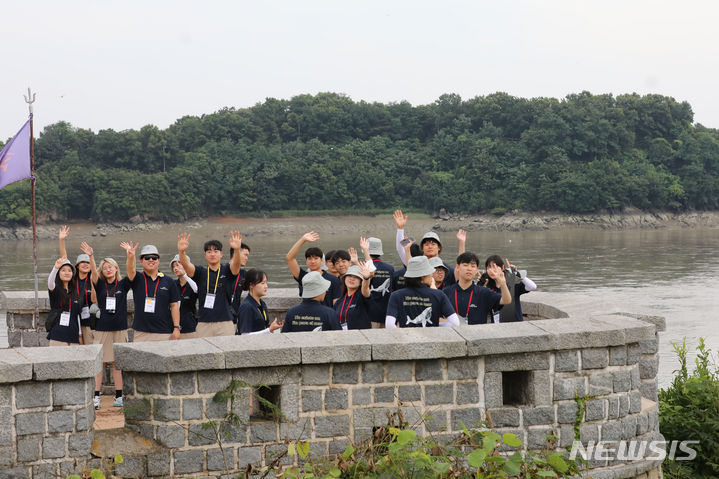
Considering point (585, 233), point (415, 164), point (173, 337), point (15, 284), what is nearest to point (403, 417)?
point (173, 337)

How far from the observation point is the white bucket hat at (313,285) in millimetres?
6730

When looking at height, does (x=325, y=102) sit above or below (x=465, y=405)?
above

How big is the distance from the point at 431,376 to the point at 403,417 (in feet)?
1.25

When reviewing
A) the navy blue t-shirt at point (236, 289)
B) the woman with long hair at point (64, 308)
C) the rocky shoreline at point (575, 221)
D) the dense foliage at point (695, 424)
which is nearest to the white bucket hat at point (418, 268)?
the navy blue t-shirt at point (236, 289)

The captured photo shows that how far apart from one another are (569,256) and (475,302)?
42830mm

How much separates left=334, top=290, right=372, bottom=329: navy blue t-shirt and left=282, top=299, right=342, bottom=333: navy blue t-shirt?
0.70 meters

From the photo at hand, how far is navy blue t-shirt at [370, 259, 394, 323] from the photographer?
Result: 307 inches

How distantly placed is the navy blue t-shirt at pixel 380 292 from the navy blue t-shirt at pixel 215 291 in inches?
62.0

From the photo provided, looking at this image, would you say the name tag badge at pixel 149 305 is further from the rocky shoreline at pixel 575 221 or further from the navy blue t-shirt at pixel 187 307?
the rocky shoreline at pixel 575 221

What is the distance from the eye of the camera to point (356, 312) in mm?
7574

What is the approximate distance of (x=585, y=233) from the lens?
243ft

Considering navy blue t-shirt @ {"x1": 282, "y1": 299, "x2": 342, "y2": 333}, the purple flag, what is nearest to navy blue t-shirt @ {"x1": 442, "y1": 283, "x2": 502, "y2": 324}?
navy blue t-shirt @ {"x1": 282, "y1": 299, "x2": 342, "y2": 333}

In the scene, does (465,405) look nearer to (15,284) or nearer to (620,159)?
(15,284)

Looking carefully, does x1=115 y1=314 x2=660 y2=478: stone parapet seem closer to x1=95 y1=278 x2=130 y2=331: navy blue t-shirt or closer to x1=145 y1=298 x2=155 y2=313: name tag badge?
x1=145 y1=298 x2=155 y2=313: name tag badge
